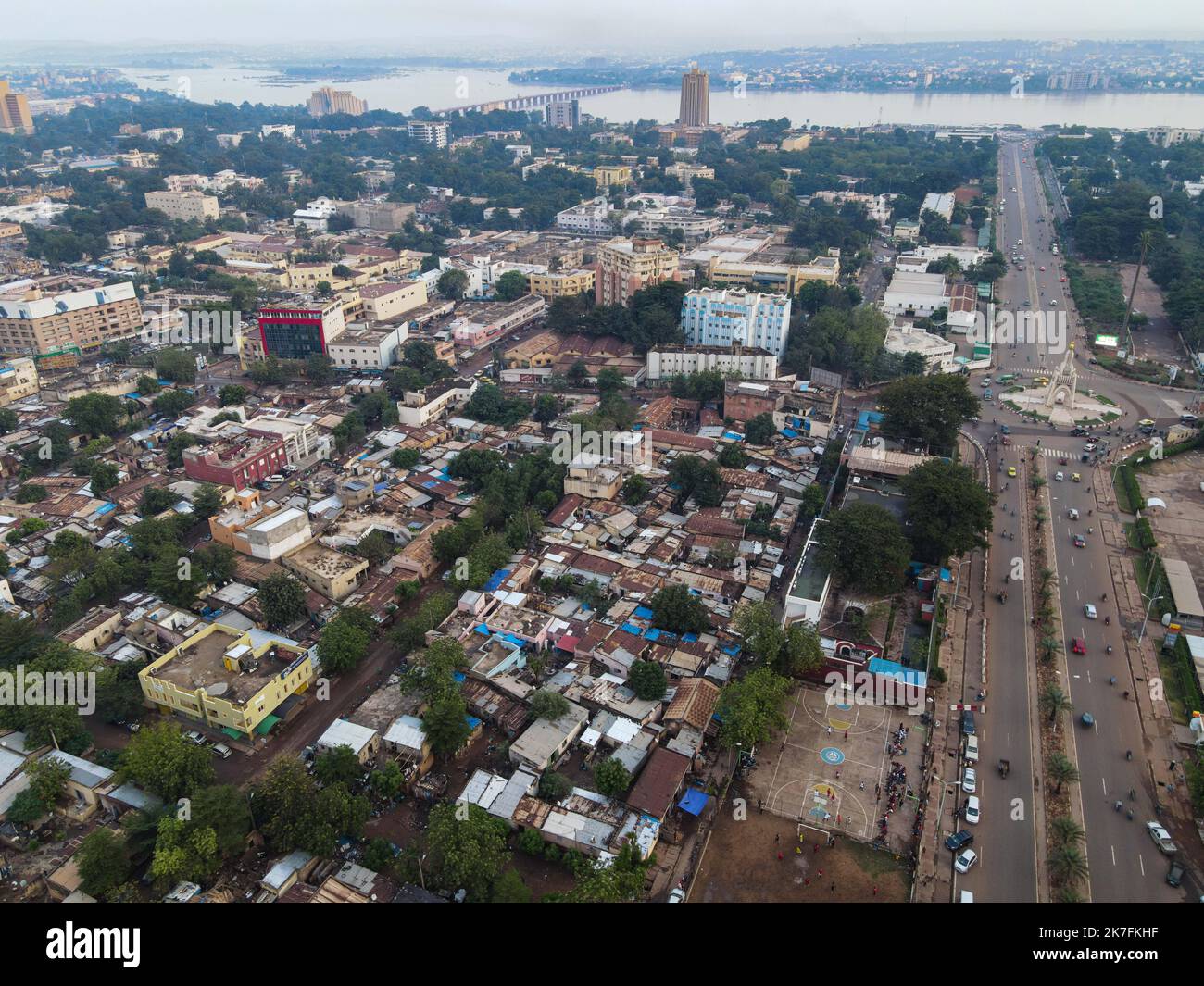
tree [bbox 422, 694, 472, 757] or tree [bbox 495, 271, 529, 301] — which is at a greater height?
tree [bbox 495, 271, 529, 301]

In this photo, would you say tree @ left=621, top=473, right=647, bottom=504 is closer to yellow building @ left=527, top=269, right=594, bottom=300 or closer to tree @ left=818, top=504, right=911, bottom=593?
tree @ left=818, top=504, right=911, bottom=593

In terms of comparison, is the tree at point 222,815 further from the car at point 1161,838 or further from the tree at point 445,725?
the car at point 1161,838

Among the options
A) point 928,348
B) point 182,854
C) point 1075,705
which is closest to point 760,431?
point 928,348

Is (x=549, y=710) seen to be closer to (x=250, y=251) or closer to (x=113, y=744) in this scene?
(x=113, y=744)

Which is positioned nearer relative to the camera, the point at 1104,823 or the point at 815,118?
the point at 1104,823

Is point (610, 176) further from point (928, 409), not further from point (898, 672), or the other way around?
point (898, 672)

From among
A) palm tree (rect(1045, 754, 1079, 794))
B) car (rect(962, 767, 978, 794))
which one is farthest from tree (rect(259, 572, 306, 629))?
palm tree (rect(1045, 754, 1079, 794))
